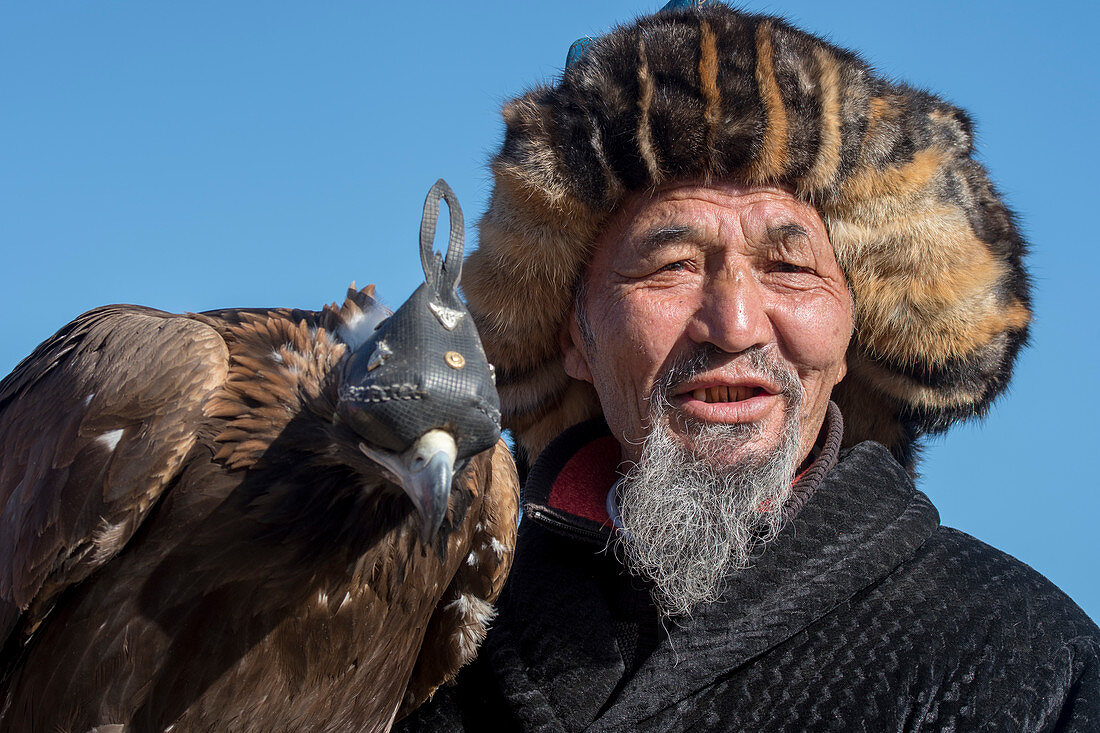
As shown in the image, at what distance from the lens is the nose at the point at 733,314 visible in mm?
2916

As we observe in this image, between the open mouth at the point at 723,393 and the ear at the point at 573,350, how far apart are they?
0.49m

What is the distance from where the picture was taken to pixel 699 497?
9.89 feet

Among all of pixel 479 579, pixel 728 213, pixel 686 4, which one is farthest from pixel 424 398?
pixel 686 4

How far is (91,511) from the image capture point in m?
2.23

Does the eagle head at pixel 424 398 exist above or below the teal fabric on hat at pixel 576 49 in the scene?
below

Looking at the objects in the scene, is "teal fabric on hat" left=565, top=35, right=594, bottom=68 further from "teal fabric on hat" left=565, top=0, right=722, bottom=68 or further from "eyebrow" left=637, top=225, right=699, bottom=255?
"eyebrow" left=637, top=225, right=699, bottom=255

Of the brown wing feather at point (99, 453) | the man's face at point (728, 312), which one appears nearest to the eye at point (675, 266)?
the man's face at point (728, 312)

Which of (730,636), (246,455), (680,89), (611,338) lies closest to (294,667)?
(246,455)

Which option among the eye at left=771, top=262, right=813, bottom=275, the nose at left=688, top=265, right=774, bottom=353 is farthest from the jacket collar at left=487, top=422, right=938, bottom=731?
the eye at left=771, top=262, right=813, bottom=275

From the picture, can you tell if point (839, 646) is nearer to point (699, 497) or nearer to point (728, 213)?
point (699, 497)

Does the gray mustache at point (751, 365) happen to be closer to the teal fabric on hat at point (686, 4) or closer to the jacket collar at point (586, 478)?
the jacket collar at point (586, 478)

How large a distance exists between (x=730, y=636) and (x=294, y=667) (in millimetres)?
1165

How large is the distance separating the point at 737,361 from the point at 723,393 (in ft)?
0.50

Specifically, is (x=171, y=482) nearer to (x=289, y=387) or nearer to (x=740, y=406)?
(x=289, y=387)
